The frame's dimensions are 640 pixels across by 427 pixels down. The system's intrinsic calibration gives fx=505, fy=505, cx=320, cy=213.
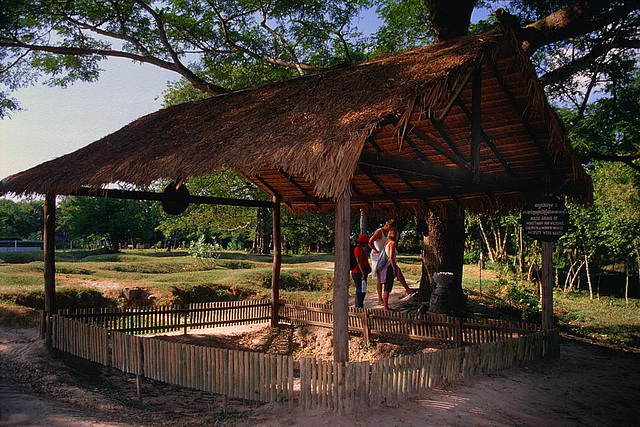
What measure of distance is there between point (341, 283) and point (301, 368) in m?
1.00

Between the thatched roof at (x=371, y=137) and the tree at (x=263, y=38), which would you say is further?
the tree at (x=263, y=38)

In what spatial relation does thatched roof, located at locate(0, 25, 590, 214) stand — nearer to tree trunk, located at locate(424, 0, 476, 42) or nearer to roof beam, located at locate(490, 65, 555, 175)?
roof beam, located at locate(490, 65, 555, 175)

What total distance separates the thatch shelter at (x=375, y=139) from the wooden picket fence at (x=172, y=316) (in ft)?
7.53

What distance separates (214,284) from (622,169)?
13.4 metres

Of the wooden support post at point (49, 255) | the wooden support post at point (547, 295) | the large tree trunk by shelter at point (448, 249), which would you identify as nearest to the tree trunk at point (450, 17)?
the large tree trunk by shelter at point (448, 249)

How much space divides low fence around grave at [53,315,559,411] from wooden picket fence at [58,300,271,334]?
4.13 ft

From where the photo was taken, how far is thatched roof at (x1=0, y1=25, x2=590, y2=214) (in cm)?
562

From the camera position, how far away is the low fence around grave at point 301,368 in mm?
5312

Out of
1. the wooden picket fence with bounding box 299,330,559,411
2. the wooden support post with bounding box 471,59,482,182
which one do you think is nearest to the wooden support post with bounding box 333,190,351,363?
the wooden picket fence with bounding box 299,330,559,411

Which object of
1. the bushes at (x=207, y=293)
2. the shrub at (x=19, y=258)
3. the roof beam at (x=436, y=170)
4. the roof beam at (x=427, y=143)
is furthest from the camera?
the shrub at (x=19, y=258)

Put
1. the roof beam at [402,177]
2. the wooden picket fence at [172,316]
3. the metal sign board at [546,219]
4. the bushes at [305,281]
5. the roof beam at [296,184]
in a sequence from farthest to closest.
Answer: the bushes at [305,281], the roof beam at [296,184], the wooden picket fence at [172,316], the roof beam at [402,177], the metal sign board at [546,219]

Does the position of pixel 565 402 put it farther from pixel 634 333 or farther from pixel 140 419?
pixel 634 333

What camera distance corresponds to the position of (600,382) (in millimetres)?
7125

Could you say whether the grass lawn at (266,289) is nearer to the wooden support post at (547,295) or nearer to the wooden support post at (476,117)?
the wooden support post at (547,295)
